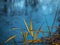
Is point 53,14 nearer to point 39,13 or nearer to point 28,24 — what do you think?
point 39,13

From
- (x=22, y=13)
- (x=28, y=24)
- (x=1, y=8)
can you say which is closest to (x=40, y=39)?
(x=28, y=24)

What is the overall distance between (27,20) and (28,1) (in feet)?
0.63

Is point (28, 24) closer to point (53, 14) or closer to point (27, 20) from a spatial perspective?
point (27, 20)

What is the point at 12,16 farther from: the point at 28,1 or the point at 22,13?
the point at 28,1

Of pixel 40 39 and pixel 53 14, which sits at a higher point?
pixel 53 14

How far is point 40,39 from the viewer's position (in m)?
1.77

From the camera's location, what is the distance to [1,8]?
1.80m

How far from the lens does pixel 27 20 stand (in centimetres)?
178

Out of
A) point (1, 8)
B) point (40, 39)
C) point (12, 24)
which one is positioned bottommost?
point (40, 39)

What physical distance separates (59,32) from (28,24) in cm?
32

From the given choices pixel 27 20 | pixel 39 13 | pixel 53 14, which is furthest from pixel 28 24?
pixel 53 14

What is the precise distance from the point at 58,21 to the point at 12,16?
467 millimetres

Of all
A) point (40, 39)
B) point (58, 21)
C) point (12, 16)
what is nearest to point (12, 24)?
A: point (12, 16)

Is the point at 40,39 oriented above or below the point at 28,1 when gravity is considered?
below
